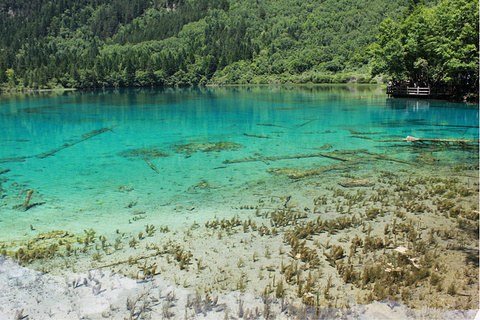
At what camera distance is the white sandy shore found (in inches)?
225

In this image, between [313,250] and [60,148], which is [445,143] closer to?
[313,250]

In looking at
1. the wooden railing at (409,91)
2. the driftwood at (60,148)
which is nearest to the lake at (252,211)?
the driftwood at (60,148)

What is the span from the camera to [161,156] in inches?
756

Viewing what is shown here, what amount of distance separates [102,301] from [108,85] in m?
168

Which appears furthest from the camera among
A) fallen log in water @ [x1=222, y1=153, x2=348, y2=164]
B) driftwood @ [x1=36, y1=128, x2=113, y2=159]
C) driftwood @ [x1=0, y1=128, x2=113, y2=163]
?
driftwood @ [x1=36, y1=128, x2=113, y2=159]

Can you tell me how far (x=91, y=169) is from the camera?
16797 mm

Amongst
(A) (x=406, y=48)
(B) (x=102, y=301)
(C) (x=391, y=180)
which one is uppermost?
(A) (x=406, y=48)

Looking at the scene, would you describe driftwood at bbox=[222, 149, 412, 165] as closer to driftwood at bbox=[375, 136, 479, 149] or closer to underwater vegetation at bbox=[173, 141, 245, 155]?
driftwood at bbox=[375, 136, 479, 149]

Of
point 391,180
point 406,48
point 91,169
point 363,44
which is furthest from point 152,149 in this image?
point 363,44

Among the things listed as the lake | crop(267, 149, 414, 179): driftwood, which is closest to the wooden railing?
the lake

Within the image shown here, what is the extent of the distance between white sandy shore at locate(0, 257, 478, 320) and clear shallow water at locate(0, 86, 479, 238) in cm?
296

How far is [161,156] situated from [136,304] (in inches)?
530

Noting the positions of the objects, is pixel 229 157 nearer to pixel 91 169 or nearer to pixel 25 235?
pixel 91 169

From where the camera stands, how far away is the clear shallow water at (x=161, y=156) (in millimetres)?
11406
